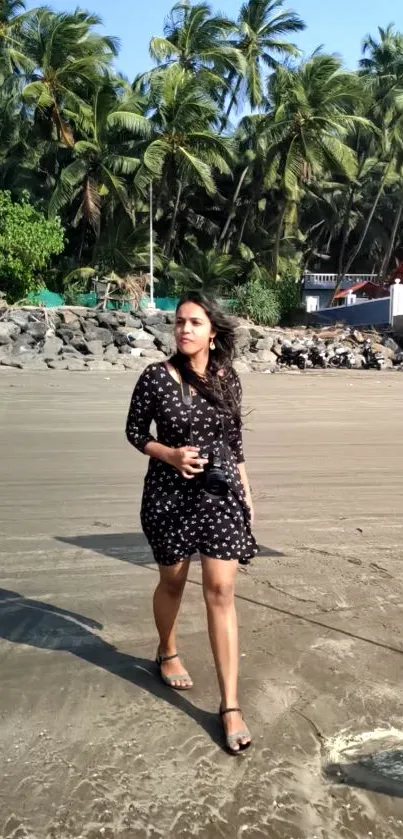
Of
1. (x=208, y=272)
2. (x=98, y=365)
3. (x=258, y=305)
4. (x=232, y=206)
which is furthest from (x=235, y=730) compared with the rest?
(x=232, y=206)

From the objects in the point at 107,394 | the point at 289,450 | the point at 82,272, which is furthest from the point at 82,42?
the point at 289,450

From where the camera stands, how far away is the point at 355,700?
3.06 metres

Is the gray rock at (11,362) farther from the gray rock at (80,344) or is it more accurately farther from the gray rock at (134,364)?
the gray rock at (80,344)

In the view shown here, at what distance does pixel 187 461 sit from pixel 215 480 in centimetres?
14

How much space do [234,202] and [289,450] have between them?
30.5 m

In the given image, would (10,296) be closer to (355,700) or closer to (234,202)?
(234,202)

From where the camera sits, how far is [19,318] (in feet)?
75.2

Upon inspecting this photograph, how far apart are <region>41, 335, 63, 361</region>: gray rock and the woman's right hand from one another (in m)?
17.1

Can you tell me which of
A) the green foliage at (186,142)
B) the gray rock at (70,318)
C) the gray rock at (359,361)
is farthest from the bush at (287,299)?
the gray rock at (70,318)

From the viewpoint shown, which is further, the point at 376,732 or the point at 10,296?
the point at 10,296

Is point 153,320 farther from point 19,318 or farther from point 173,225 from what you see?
point 173,225

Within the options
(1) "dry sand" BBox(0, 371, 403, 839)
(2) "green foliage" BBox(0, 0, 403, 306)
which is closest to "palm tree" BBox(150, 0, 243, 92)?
(2) "green foliage" BBox(0, 0, 403, 306)

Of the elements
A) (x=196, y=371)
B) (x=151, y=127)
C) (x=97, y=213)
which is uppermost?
(x=151, y=127)

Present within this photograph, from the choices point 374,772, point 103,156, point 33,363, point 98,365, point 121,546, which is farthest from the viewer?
point 103,156
